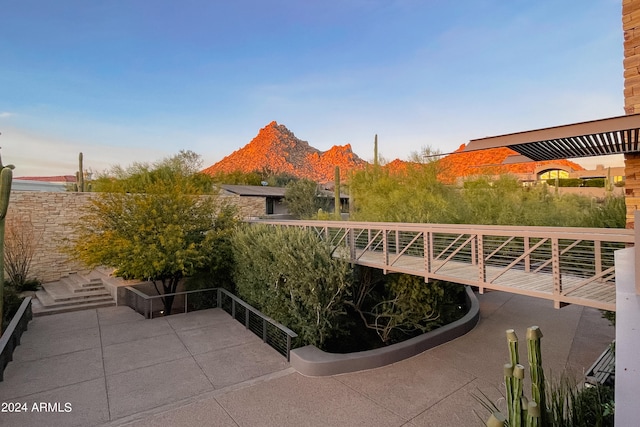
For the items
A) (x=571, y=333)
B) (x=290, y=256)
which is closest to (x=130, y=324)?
(x=290, y=256)

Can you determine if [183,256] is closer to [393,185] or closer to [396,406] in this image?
[396,406]

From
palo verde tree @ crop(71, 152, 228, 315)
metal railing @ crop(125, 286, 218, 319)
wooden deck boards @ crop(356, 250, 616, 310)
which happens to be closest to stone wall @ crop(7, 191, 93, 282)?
palo verde tree @ crop(71, 152, 228, 315)

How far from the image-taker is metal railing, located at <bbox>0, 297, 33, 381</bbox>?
5.51m

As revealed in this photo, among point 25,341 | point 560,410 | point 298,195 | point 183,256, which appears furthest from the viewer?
point 298,195

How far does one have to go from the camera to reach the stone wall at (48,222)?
1245 cm

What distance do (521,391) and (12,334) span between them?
27.5 ft

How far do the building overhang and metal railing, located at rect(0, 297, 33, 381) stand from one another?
7995 millimetres

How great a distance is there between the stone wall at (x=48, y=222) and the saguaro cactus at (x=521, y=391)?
10.9 m

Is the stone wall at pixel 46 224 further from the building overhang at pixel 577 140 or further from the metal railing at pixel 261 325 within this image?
the building overhang at pixel 577 140

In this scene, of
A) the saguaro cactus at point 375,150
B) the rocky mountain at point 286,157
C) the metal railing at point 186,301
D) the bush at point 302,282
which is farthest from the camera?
the rocky mountain at point 286,157

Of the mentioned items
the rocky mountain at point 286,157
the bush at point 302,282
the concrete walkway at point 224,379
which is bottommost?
the concrete walkway at point 224,379

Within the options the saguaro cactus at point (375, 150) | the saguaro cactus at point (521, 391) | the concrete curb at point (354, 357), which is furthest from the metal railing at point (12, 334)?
the saguaro cactus at point (375, 150)

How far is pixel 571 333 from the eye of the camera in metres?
7.84

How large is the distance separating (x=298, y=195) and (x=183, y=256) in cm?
1719
